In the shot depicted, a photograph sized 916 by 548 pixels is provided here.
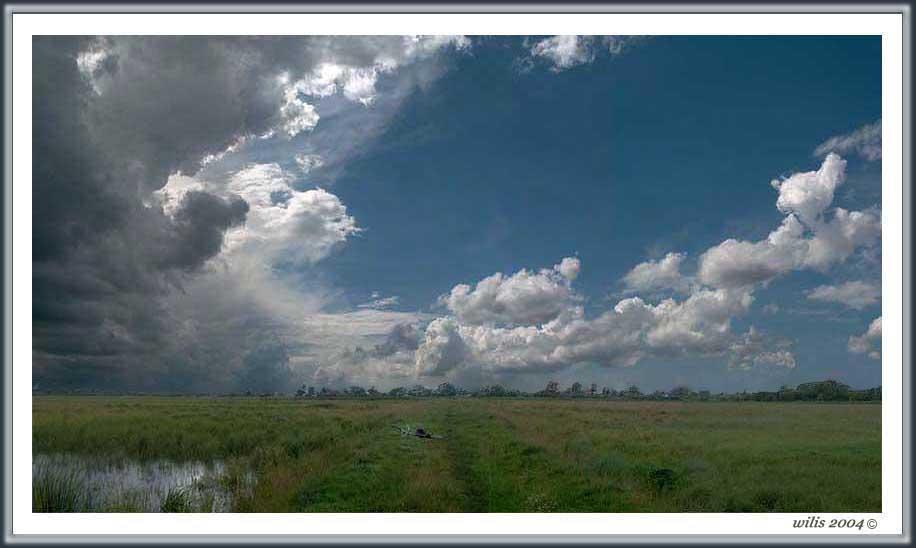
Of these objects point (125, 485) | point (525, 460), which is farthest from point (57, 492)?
point (525, 460)

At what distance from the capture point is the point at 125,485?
10.6 m

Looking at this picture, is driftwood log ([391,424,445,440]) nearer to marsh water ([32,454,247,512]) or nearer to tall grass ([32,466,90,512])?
marsh water ([32,454,247,512])

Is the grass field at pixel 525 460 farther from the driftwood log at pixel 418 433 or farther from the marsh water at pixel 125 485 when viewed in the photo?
the driftwood log at pixel 418 433

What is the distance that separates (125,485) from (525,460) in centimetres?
736

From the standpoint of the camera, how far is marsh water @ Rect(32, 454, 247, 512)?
9.24 m

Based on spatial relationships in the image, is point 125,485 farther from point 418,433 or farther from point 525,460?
point 525,460

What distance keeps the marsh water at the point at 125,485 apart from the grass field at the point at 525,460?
0.05 meters

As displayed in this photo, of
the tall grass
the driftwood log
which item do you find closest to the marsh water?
the tall grass

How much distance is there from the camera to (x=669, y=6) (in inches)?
344

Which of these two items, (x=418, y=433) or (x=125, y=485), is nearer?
(x=125, y=485)

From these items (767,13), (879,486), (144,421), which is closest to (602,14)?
(767,13)

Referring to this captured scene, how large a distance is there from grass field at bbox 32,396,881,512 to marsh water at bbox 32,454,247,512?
5cm

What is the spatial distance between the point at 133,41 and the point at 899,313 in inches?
508

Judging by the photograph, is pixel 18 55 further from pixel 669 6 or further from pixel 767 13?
pixel 767 13
